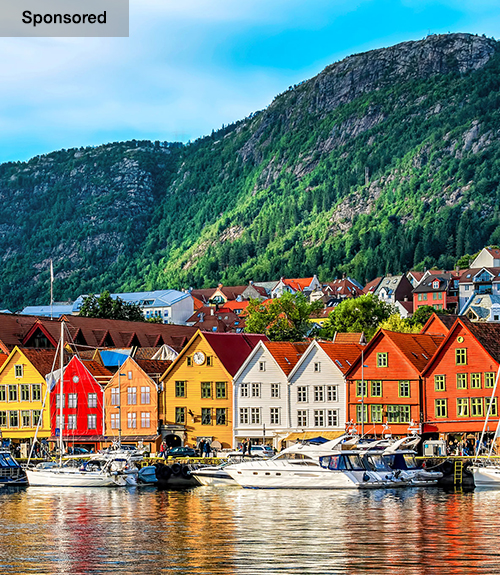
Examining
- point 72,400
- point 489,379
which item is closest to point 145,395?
point 72,400

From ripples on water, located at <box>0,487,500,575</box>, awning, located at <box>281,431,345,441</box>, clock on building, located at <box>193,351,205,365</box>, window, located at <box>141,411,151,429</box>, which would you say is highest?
clock on building, located at <box>193,351,205,365</box>

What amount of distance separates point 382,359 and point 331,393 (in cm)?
685

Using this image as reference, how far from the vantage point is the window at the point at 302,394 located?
375ft

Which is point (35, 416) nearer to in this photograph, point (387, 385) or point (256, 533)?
point (387, 385)

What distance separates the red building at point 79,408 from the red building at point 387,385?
30082 millimetres

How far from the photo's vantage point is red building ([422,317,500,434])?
10462 centimetres

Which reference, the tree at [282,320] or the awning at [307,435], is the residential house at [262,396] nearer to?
the awning at [307,435]

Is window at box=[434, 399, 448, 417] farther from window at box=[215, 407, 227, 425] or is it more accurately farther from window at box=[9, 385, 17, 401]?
window at box=[9, 385, 17, 401]

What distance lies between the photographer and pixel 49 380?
4953 inches

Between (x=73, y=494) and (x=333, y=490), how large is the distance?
2079 cm

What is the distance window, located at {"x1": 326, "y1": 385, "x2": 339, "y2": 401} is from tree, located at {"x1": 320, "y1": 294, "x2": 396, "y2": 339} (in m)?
61.3

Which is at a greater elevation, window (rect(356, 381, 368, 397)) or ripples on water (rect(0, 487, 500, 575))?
window (rect(356, 381, 368, 397))

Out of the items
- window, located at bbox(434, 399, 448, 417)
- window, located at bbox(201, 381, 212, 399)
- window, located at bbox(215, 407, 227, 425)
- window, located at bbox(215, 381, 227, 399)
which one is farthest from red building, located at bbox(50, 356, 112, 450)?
window, located at bbox(434, 399, 448, 417)

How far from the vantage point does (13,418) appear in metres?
128
